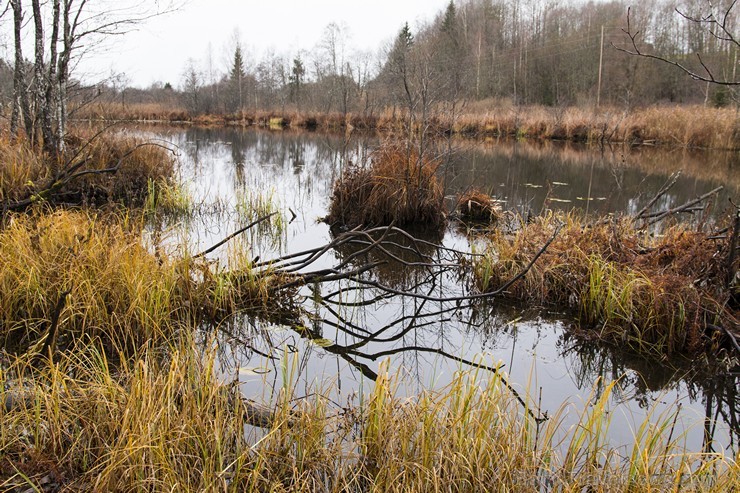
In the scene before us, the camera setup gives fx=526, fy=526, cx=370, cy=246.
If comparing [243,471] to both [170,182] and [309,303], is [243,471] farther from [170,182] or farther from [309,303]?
[170,182]

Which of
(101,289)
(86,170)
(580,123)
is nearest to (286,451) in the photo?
(101,289)

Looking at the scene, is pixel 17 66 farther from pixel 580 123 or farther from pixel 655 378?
pixel 580 123

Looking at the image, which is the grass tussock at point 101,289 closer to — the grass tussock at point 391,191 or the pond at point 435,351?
the pond at point 435,351

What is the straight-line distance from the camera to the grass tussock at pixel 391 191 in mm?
7703

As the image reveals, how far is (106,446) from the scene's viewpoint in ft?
6.67

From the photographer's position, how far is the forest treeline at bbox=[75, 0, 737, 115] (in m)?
32.7

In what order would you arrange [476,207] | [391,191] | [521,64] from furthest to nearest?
[521,64], [476,207], [391,191]

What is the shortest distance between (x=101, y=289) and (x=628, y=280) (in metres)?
3.91

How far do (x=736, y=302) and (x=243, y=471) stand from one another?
3.85 meters

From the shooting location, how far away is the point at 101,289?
3623 mm

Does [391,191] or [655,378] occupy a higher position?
[391,191]

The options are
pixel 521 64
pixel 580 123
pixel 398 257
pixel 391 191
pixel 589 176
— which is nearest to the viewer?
pixel 398 257

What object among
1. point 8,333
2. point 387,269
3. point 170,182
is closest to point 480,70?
point 170,182

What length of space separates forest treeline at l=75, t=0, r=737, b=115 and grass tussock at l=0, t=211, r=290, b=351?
2593 centimetres
